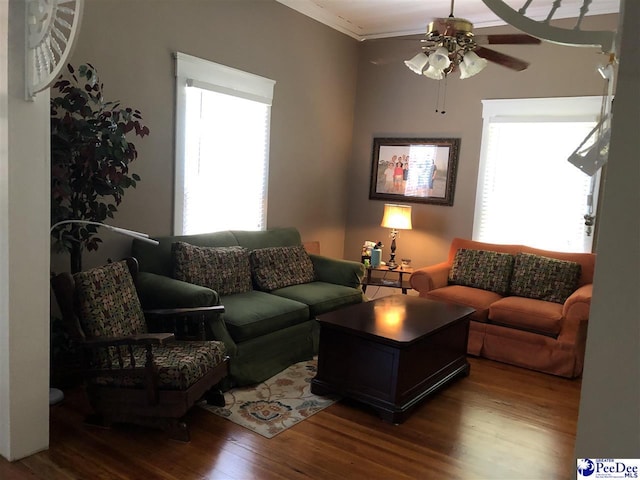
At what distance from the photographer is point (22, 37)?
2396 mm

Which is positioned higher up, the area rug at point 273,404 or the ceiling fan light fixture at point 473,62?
the ceiling fan light fixture at point 473,62

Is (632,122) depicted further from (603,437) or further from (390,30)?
(390,30)

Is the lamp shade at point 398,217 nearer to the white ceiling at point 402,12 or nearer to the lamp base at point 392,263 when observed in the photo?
the lamp base at point 392,263

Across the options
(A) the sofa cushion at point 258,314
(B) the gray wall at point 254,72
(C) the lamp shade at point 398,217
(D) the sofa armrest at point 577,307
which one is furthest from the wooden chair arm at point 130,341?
(C) the lamp shade at point 398,217

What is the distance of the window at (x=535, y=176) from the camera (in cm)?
484

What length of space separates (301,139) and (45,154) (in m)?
3.18

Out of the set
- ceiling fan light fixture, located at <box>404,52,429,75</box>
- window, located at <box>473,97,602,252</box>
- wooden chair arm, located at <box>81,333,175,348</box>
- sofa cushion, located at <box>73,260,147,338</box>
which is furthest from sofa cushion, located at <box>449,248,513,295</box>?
wooden chair arm, located at <box>81,333,175,348</box>

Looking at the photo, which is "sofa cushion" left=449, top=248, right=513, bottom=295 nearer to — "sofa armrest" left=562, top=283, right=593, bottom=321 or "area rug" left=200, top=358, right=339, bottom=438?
"sofa armrest" left=562, top=283, right=593, bottom=321

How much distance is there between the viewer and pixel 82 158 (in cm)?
308

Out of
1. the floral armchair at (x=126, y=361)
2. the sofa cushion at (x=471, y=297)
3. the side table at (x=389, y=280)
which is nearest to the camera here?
the floral armchair at (x=126, y=361)

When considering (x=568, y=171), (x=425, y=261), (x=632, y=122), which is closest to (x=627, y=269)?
(x=632, y=122)

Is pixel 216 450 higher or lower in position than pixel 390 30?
lower

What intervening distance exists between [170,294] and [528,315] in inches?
107

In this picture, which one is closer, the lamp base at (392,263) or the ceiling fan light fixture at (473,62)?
the ceiling fan light fixture at (473,62)
